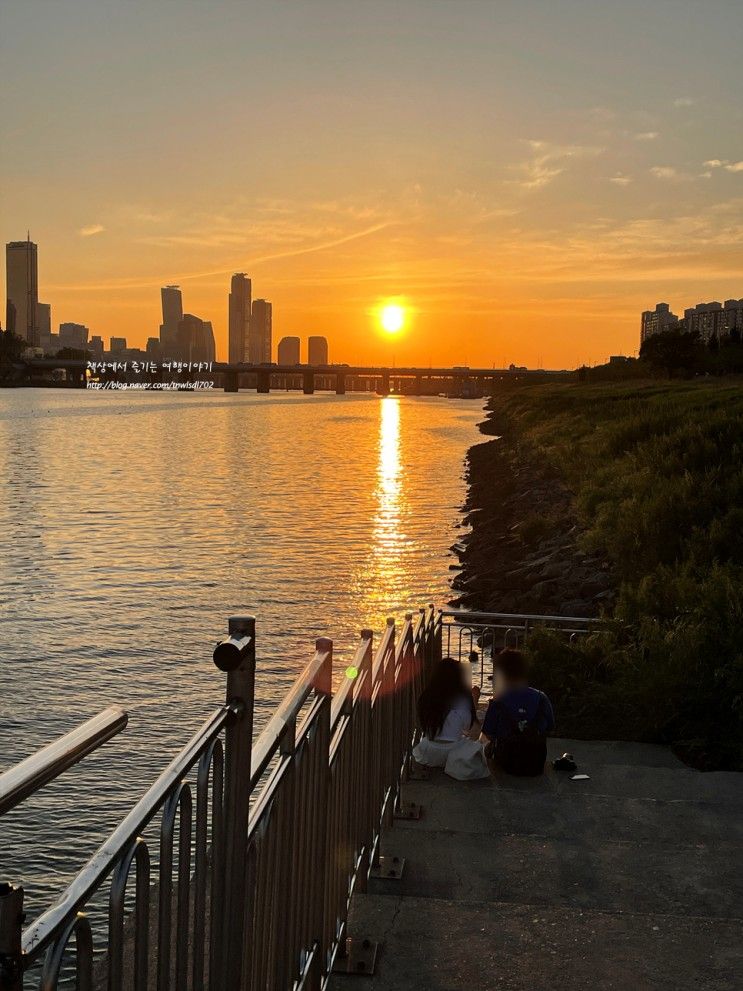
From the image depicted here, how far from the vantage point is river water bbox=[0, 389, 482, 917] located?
1295 centimetres

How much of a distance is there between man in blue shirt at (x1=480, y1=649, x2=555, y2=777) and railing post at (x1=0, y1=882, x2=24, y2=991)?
6412mm

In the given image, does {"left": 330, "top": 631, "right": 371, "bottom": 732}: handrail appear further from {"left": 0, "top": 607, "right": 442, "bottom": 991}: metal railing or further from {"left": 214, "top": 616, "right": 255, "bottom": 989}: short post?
{"left": 214, "top": 616, "right": 255, "bottom": 989}: short post

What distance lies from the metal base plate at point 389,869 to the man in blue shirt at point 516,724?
196 centimetres

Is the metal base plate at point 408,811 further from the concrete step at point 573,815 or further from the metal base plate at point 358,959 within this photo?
the metal base plate at point 358,959

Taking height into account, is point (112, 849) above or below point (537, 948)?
above

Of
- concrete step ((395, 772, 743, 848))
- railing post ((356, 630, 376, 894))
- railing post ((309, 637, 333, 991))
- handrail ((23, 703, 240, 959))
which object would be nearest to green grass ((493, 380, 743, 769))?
concrete step ((395, 772, 743, 848))

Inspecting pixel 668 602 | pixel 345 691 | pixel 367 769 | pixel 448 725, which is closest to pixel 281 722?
pixel 345 691

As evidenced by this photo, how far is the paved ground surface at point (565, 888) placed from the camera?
478 centimetres

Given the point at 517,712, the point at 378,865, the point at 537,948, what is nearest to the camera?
the point at 537,948

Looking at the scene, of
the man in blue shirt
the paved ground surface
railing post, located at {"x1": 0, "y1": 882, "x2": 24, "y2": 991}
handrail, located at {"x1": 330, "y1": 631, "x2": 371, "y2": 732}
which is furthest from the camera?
the man in blue shirt

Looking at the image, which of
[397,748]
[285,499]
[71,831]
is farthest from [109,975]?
[285,499]

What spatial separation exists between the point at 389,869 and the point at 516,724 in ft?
6.99

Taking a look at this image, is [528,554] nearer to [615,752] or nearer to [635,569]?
[635,569]

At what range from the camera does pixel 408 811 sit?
6.91 metres
